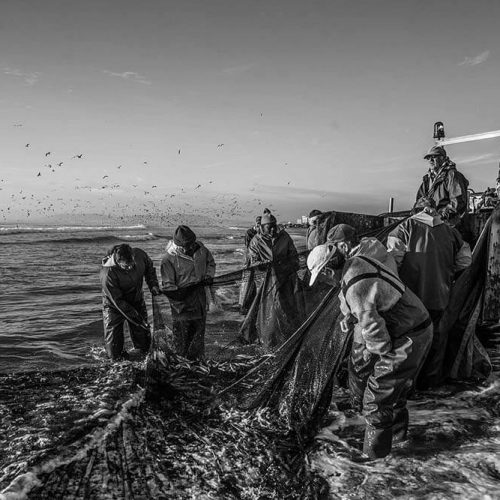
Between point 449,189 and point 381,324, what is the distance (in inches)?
150

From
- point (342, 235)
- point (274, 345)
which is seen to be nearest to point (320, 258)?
point (342, 235)

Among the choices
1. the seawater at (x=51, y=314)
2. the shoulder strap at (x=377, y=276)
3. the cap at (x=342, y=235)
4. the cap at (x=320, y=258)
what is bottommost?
Result: the seawater at (x=51, y=314)

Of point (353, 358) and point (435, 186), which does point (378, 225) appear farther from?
point (353, 358)

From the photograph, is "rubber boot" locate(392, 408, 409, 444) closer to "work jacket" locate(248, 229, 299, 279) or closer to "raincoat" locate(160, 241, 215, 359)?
"raincoat" locate(160, 241, 215, 359)

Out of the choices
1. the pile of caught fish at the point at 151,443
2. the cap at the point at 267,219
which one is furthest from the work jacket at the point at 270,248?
the pile of caught fish at the point at 151,443

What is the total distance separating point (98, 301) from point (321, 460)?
9.12 meters

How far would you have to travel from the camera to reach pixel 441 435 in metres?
3.88

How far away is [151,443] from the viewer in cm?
375

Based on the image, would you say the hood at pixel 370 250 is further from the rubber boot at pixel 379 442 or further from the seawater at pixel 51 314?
the seawater at pixel 51 314

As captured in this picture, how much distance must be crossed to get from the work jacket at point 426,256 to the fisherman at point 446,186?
1422mm

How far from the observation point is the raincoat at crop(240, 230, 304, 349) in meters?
4.78

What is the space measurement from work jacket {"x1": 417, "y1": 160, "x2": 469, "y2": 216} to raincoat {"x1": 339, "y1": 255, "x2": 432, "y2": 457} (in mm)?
2972

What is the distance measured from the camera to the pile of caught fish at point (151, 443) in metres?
3.15

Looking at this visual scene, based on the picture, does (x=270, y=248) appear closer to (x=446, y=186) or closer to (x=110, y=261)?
(x=110, y=261)
